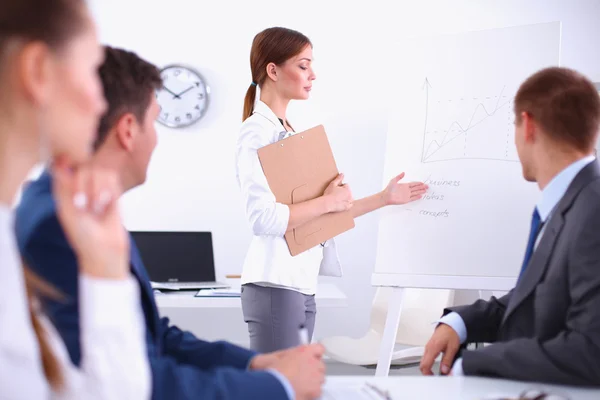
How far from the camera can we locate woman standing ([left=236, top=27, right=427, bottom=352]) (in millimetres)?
1895

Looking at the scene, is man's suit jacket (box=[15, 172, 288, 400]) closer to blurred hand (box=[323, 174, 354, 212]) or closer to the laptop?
blurred hand (box=[323, 174, 354, 212])

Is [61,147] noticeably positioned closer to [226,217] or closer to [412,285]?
[412,285]

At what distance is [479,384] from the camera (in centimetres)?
124

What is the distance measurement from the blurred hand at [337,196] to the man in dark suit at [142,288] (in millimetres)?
854

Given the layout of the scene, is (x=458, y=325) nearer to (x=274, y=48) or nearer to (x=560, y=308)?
(x=560, y=308)

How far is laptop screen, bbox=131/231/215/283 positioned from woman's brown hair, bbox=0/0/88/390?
2940 mm

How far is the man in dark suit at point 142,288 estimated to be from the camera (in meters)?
0.86

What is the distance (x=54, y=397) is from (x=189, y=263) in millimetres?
3025

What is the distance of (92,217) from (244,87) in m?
3.87

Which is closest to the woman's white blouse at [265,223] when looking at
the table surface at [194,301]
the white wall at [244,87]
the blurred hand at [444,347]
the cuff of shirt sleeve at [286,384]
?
the blurred hand at [444,347]

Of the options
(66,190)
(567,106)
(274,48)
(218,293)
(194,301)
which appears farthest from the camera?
(218,293)

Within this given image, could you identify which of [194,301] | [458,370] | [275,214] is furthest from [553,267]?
[194,301]

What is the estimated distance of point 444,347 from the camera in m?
1.61

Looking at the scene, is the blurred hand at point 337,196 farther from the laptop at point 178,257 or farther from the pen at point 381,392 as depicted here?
the laptop at point 178,257
